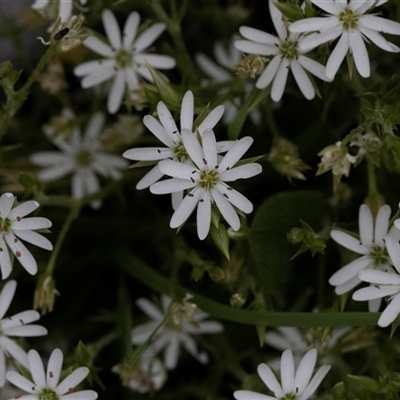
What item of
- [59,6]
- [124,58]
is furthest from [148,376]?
[59,6]

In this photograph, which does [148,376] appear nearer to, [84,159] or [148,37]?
[84,159]

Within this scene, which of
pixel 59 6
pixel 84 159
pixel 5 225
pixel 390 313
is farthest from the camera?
pixel 84 159

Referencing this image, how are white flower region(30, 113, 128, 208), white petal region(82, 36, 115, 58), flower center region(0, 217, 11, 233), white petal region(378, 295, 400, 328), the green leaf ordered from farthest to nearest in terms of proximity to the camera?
1. white flower region(30, 113, 128, 208)
2. white petal region(82, 36, 115, 58)
3. the green leaf
4. flower center region(0, 217, 11, 233)
5. white petal region(378, 295, 400, 328)

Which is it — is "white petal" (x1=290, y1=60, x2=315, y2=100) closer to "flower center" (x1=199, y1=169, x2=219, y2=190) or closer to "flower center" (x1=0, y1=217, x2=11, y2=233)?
"flower center" (x1=199, y1=169, x2=219, y2=190)

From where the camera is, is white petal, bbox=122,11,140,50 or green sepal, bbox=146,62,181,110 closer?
green sepal, bbox=146,62,181,110

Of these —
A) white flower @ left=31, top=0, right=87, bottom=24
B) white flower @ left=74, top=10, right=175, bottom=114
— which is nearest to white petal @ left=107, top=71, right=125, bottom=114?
white flower @ left=74, top=10, right=175, bottom=114

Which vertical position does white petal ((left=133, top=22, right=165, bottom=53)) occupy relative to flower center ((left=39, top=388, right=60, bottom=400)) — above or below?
above

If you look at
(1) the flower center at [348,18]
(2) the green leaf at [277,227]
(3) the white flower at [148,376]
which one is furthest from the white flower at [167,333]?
(1) the flower center at [348,18]
